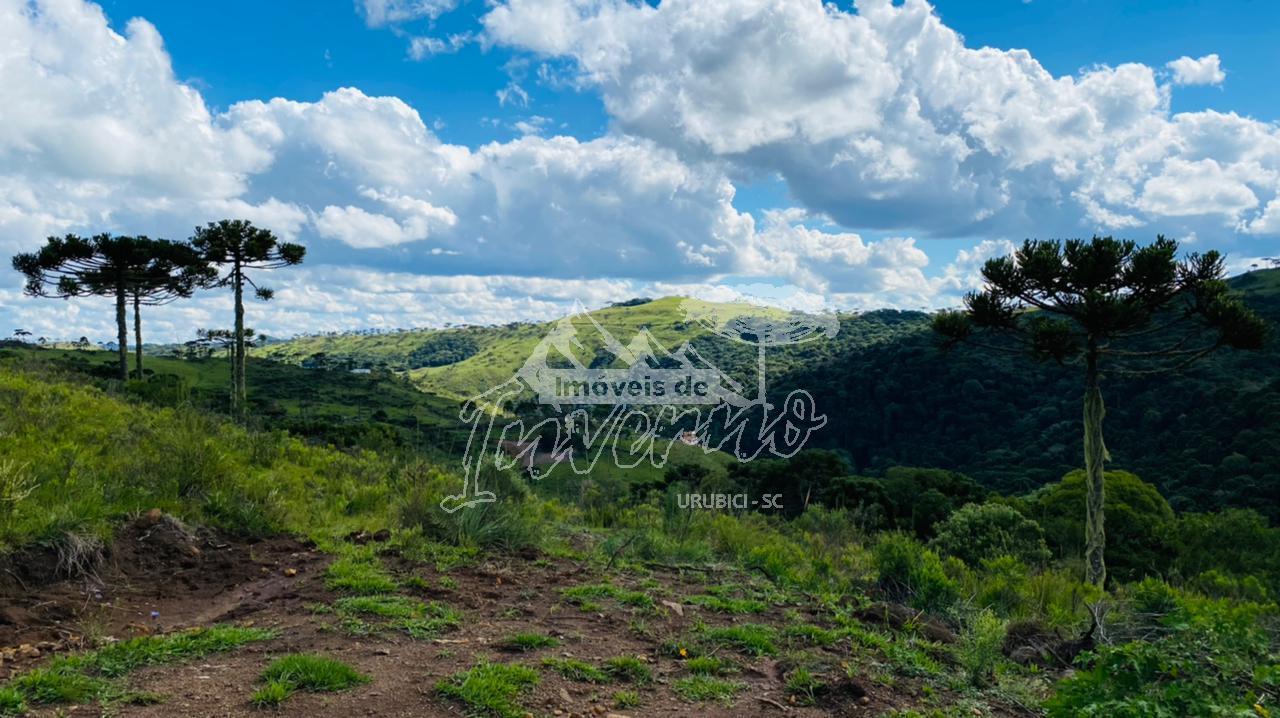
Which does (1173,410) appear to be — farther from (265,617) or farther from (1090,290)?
(265,617)

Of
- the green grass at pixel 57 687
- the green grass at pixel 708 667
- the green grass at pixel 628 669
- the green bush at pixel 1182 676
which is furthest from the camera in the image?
the green grass at pixel 708 667

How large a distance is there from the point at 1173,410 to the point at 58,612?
244 ft

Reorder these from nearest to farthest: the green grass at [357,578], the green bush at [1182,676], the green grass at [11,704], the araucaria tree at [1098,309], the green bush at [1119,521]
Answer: the green bush at [1182,676], the green grass at [11,704], the green grass at [357,578], the araucaria tree at [1098,309], the green bush at [1119,521]

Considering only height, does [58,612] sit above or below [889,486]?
above

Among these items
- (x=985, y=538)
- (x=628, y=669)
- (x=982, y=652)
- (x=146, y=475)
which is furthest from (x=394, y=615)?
(x=985, y=538)

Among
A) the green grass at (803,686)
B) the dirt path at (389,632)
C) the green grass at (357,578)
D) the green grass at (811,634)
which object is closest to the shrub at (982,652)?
the dirt path at (389,632)

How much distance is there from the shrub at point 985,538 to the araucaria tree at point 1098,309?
1.34m

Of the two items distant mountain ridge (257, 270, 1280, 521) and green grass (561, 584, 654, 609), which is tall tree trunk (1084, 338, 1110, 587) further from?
distant mountain ridge (257, 270, 1280, 521)

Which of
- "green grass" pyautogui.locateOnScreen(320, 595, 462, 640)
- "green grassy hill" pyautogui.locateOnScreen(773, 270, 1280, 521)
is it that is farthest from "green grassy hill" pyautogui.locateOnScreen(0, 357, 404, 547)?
"green grassy hill" pyautogui.locateOnScreen(773, 270, 1280, 521)

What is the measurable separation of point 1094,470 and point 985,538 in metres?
2.47

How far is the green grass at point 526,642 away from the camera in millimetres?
5793

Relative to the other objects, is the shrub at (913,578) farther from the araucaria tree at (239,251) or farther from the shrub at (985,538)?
the araucaria tree at (239,251)

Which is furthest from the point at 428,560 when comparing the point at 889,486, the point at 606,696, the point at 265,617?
the point at 889,486

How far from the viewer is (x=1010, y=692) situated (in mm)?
5590
